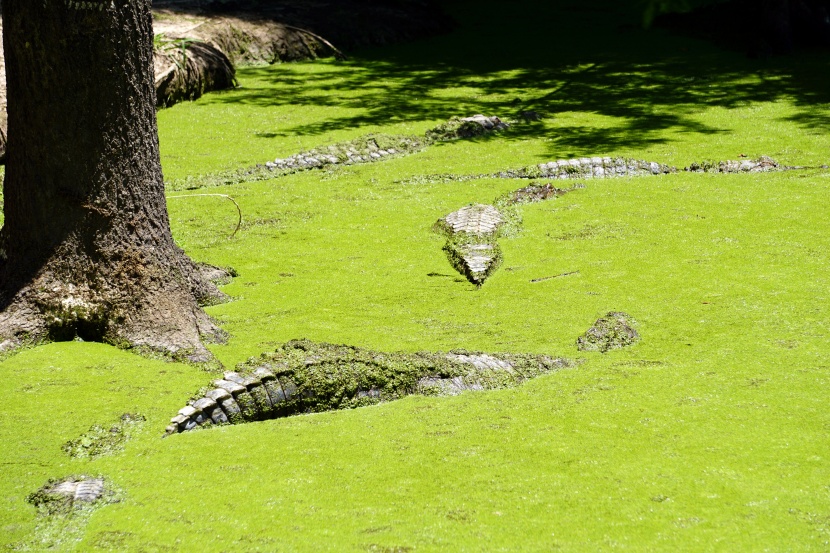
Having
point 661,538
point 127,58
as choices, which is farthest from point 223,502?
point 127,58

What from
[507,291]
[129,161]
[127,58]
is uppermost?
[127,58]

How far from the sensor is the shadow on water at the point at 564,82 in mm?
9227

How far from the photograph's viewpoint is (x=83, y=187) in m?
4.21

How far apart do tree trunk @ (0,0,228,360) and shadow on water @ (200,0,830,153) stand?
4.62 meters

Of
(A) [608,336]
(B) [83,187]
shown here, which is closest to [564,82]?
(A) [608,336]

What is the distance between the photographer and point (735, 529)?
2625 millimetres

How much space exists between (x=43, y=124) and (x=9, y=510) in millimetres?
1906

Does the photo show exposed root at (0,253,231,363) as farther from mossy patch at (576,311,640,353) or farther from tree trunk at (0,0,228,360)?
mossy patch at (576,311,640,353)

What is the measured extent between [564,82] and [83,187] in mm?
7779

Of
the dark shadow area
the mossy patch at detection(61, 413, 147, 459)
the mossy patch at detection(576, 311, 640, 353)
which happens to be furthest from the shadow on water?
the mossy patch at detection(61, 413, 147, 459)

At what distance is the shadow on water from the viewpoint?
9227mm

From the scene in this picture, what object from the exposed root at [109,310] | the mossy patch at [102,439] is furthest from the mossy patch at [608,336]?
the mossy patch at [102,439]

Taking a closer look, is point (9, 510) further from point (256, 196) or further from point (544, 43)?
point (544, 43)

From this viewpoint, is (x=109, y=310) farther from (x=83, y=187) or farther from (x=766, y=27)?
(x=766, y=27)
